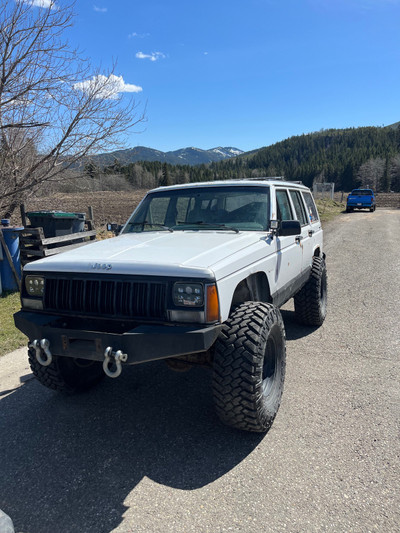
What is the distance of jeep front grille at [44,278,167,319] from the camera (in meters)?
2.68

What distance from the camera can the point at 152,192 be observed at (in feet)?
14.9

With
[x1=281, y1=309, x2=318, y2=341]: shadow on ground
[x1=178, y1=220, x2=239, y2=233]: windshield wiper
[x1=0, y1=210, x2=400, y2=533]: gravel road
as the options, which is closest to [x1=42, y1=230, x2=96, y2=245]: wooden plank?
[x1=0, y1=210, x2=400, y2=533]: gravel road

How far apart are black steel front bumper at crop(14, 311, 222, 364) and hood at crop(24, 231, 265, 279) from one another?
14.8 inches

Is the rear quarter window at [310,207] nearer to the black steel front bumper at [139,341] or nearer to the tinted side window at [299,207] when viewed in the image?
the tinted side window at [299,207]

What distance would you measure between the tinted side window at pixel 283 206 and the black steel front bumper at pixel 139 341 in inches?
81.5

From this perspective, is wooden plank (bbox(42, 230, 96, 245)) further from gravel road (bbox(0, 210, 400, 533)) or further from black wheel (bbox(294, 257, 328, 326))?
black wheel (bbox(294, 257, 328, 326))

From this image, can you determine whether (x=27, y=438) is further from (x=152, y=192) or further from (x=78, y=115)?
(x=78, y=115)

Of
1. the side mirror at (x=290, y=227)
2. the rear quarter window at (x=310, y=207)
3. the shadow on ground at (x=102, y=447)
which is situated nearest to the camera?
the shadow on ground at (x=102, y=447)

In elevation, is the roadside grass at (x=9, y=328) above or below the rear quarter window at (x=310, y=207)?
below

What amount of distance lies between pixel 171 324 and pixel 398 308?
4948mm

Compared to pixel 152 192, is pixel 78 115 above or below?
above

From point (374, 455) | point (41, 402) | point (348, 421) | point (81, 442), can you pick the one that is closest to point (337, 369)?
point (348, 421)

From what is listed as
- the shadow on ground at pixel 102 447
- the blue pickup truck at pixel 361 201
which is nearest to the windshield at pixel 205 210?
the shadow on ground at pixel 102 447

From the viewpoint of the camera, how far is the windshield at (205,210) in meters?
3.97
